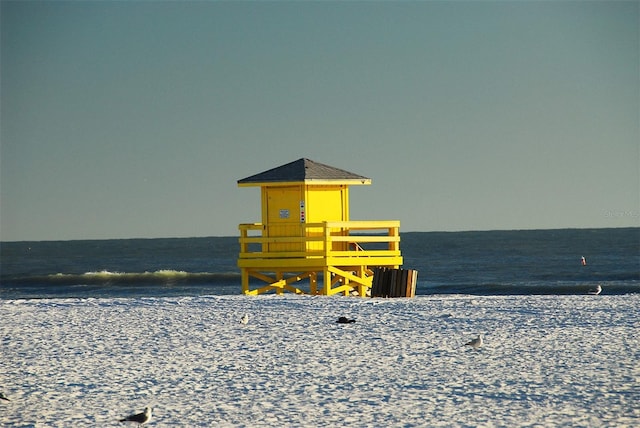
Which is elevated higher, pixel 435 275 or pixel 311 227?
pixel 311 227

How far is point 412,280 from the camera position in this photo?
869 inches

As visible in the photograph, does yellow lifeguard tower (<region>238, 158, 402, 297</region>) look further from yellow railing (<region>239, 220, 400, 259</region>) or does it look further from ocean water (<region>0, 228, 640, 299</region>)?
ocean water (<region>0, 228, 640, 299</region>)

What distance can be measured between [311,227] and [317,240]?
39 cm

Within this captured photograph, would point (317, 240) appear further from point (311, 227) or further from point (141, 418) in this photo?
point (141, 418)

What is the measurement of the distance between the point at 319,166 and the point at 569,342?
10871 mm

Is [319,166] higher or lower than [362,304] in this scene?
higher

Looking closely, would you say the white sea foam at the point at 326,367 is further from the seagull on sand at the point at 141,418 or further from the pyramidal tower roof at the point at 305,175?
the pyramidal tower roof at the point at 305,175

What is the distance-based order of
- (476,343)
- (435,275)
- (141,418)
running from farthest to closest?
(435,275) < (476,343) < (141,418)

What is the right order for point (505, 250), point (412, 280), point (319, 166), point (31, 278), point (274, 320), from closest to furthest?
point (274, 320) → point (412, 280) → point (319, 166) → point (31, 278) → point (505, 250)

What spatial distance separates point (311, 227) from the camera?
22922mm

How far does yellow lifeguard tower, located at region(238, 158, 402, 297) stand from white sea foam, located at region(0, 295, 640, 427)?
4.38m

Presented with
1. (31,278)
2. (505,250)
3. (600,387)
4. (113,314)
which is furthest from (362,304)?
(505,250)

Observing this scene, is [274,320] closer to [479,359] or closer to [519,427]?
[479,359]

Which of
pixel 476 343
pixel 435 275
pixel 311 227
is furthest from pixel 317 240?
pixel 435 275
